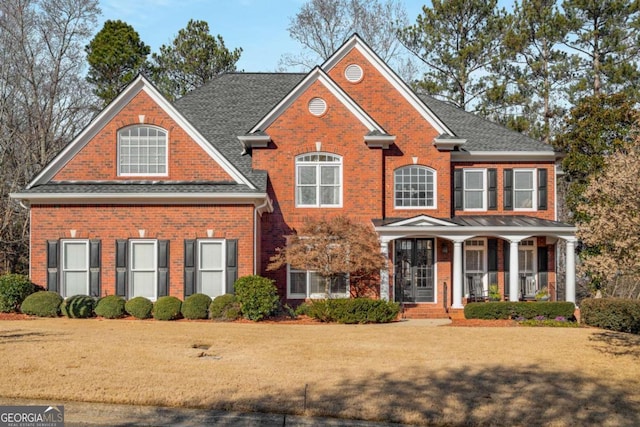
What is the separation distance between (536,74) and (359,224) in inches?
970

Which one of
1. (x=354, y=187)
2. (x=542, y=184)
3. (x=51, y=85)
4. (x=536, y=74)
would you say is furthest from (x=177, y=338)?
(x=536, y=74)

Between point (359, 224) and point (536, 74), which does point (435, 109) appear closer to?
point (359, 224)

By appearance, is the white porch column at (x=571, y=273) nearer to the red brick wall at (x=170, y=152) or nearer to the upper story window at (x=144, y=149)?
the red brick wall at (x=170, y=152)

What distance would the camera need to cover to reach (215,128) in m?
27.1

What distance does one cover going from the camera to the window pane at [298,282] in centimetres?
2417

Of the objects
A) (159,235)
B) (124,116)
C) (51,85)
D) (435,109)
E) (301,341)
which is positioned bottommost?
(301,341)

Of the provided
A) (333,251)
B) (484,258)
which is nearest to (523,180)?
(484,258)

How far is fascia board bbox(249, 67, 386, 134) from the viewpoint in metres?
24.1

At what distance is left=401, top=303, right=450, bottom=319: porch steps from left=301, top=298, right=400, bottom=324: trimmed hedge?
2.28 m

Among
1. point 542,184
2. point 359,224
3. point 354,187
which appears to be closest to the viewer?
point 359,224

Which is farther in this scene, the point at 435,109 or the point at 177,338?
the point at 435,109

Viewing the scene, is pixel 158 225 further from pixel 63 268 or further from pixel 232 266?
pixel 63 268

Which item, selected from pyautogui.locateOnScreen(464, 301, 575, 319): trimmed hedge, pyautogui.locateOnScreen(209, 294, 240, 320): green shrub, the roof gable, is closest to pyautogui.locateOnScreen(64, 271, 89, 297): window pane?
the roof gable

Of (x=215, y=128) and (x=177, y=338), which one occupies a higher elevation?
(x=215, y=128)
